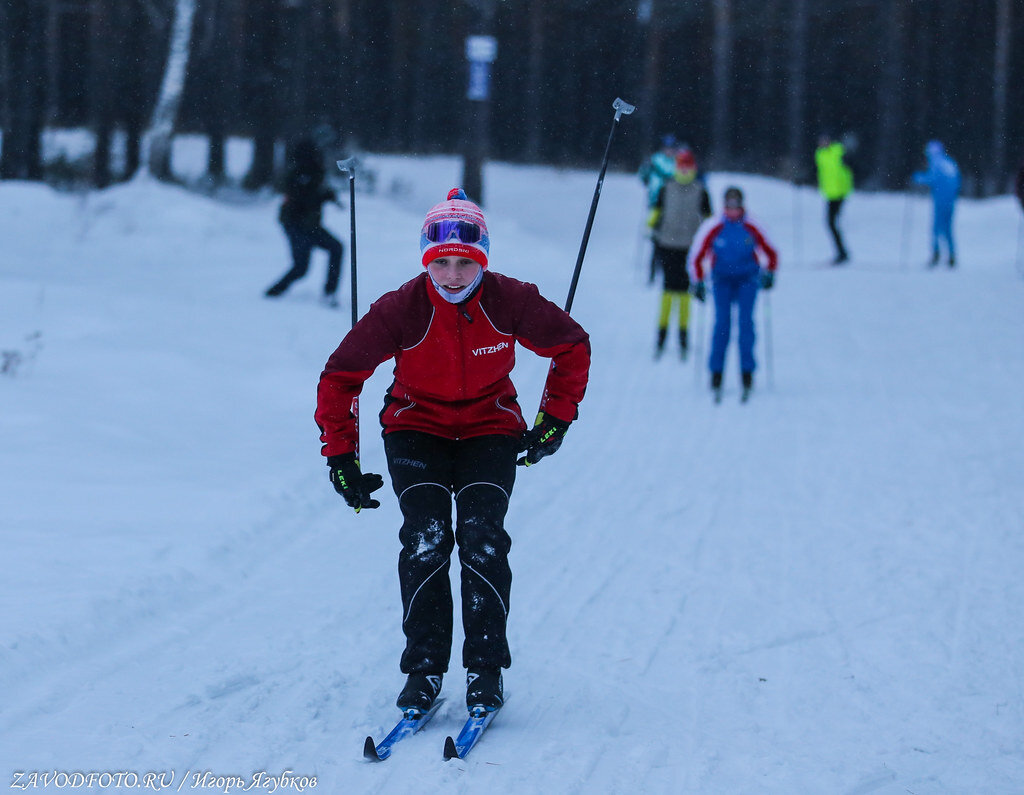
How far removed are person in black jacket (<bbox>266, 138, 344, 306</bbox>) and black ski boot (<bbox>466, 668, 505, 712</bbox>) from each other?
8.66 metres

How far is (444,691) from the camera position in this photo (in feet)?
13.6

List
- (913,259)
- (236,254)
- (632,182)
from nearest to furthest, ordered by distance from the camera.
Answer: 1. (236,254)
2. (913,259)
3. (632,182)

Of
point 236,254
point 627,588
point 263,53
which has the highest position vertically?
point 263,53

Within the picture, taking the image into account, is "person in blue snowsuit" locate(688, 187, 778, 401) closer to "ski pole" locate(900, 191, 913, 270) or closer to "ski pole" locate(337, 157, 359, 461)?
"ski pole" locate(337, 157, 359, 461)

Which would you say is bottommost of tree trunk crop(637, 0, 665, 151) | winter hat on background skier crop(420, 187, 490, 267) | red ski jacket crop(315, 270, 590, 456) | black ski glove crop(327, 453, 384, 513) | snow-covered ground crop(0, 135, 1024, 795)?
snow-covered ground crop(0, 135, 1024, 795)

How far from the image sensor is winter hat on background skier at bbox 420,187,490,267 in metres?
3.79

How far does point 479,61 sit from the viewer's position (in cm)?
1850

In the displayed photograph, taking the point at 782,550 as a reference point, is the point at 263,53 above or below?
above

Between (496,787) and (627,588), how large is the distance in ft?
7.24

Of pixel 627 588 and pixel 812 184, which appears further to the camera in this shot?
pixel 812 184

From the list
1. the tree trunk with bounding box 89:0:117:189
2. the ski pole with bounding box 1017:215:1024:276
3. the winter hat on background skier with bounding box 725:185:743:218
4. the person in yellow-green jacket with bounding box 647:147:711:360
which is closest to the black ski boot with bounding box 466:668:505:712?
the winter hat on background skier with bounding box 725:185:743:218

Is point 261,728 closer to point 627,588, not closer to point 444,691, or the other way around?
point 444,691

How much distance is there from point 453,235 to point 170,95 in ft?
56.3

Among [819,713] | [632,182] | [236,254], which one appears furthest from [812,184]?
[819,713]
